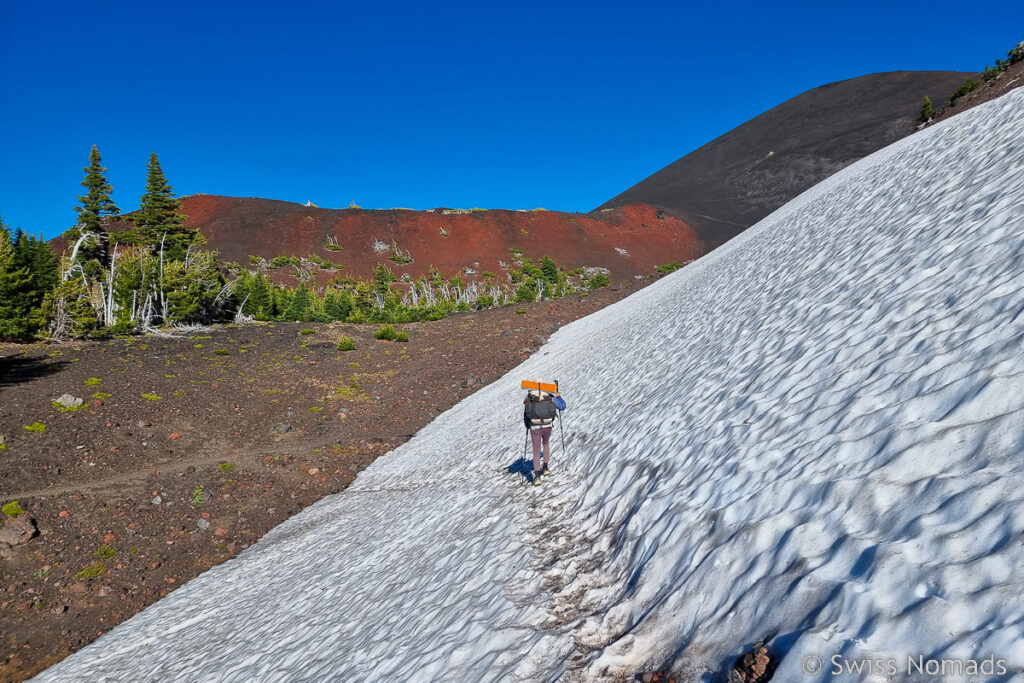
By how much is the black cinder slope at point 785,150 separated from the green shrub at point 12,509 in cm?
7982

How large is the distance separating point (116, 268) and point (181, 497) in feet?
74.3

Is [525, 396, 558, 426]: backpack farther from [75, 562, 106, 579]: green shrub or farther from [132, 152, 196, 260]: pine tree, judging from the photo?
[132, 152, 196, 260]: pine tree

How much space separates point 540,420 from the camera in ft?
26.7

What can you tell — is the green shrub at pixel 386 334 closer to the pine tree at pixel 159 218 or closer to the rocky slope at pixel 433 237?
the pine tree at pixel 159 218

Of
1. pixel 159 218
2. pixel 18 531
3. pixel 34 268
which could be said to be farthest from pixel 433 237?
pixel 18 531

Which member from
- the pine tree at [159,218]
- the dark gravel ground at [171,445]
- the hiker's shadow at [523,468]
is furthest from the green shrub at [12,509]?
the pine tree at [159,218]

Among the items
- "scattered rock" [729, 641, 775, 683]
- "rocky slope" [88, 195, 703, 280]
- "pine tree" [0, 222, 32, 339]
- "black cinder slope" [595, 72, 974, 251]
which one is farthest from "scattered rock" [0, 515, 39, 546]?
"black cinder slope" [595, 72, 974, 251]

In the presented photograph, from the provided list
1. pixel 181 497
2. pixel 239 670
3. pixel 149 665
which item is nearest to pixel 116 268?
pixel 181 497

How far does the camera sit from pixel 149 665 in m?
7.59

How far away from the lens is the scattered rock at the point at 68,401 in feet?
52.8

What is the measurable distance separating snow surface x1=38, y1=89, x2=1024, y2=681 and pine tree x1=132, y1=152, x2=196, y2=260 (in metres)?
34.9

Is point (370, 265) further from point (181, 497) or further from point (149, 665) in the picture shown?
point (149, 665)

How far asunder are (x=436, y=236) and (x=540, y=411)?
69.9 m

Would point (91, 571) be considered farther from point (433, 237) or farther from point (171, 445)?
point (433, 237)
